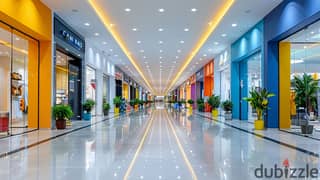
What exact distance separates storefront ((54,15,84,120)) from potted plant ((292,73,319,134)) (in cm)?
850

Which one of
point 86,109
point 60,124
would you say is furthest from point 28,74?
point 86,109

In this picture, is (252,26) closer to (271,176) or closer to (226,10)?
(226,10)

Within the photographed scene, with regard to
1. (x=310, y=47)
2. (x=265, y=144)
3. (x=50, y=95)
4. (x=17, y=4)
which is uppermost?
(x=17, y=4)

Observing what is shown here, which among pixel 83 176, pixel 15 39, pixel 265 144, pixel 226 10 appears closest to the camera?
pixel 83 176

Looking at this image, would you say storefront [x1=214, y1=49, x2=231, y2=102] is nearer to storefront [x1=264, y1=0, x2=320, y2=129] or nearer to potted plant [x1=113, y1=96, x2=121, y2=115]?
storefront [x1=264, y1=0, x2=320, y2=129]

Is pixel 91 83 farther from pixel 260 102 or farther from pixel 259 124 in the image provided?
pixel 259 124

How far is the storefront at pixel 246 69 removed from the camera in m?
13.4

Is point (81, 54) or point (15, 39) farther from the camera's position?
point (81, 54)

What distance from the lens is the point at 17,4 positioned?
28.1 ft

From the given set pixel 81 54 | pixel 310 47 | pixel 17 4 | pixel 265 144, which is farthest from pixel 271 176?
pixel 81 54

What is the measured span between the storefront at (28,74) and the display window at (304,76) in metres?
8.31

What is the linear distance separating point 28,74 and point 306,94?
370 inches

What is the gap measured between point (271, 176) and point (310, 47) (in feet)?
28.2

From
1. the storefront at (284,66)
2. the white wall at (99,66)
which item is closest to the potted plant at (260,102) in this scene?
the storefront at (284,66)
